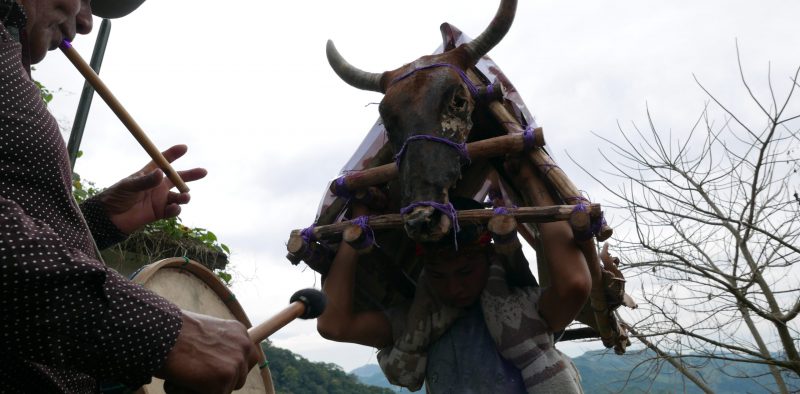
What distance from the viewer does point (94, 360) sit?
1214mm

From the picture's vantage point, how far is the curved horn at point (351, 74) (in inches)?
119

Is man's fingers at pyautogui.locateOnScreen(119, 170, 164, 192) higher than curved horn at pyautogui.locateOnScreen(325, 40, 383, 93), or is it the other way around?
curved horn at pyautogui.locateOnScreen(325, 40, 383, 93)

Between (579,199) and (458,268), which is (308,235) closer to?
(458,268)

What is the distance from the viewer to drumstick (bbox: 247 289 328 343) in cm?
165

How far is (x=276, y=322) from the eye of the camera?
166cm

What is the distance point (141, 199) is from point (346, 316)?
1.03 m

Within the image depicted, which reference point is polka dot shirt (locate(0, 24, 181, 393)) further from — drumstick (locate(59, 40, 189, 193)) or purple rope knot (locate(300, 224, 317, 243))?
purple rope knot (locate(300, 224, 317, 243))

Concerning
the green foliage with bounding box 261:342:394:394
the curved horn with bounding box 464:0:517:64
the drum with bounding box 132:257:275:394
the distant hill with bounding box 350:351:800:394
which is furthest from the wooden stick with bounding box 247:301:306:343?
the green foliage with bounding box 261:342:394:394

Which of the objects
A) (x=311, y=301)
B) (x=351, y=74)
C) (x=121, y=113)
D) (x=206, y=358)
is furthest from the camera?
(x=351, y=74)

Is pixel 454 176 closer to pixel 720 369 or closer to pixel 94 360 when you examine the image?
pixel 94 360

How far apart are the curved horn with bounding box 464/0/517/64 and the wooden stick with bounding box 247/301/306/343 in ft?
5.32

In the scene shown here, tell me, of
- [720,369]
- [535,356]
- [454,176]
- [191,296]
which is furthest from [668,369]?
[191,296]

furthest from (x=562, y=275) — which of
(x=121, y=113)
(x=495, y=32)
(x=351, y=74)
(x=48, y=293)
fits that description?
(x=48, y=293)

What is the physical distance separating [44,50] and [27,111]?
15.6 inches
